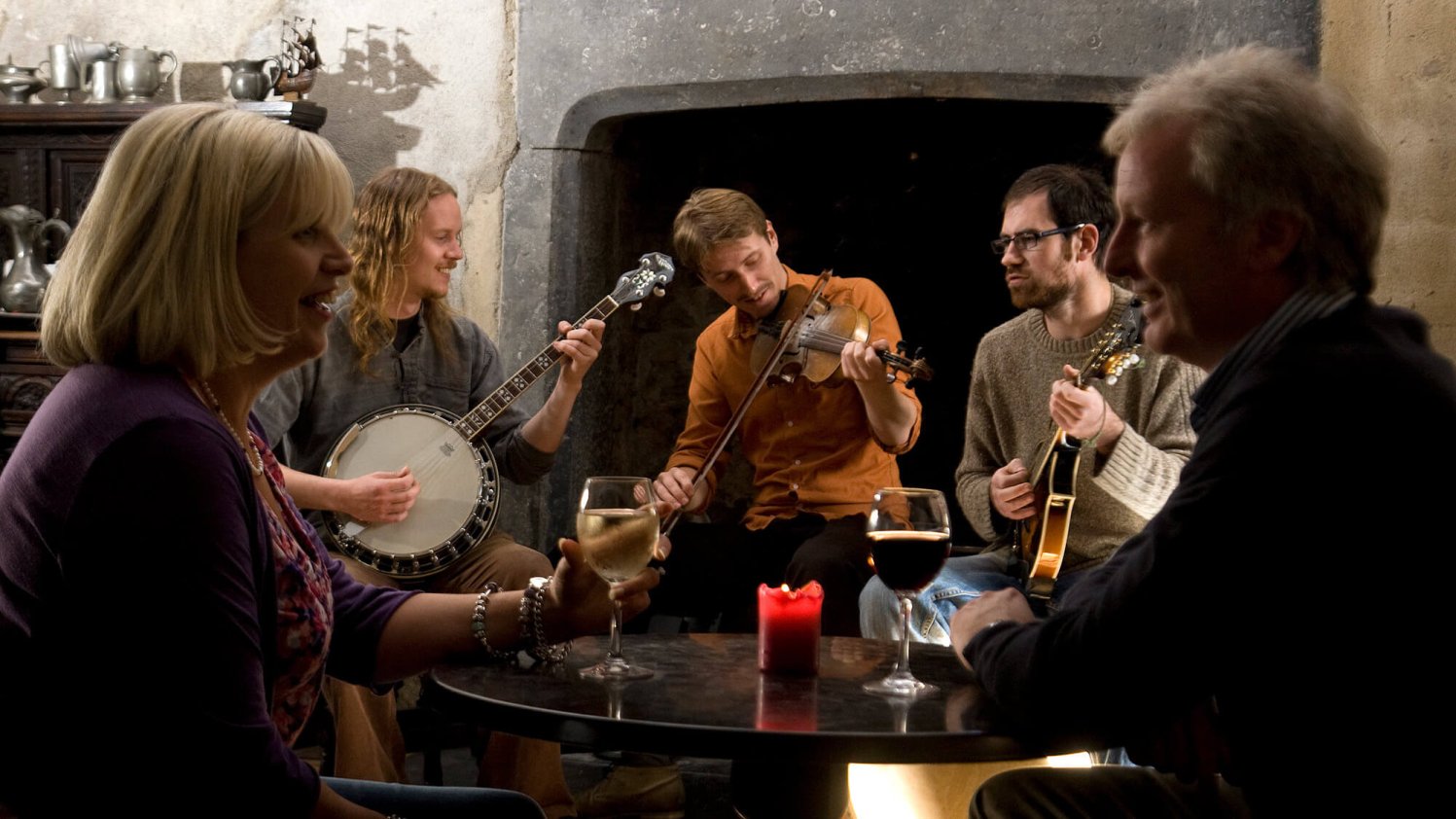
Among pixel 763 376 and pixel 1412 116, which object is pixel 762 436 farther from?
pixel 1412 116

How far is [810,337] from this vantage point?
3.53 m

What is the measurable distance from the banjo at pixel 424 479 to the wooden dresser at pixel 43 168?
3.94ft

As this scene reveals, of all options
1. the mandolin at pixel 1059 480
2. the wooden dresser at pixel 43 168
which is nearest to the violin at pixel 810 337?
the mandolin at pixel 1059 480

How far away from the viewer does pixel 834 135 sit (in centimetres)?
470

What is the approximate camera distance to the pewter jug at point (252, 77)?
4.12 meters

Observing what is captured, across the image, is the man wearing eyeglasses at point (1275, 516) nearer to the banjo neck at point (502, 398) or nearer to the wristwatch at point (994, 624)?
the wristwatch at point (994, 624)

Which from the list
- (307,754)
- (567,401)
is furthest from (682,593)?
(307,754)

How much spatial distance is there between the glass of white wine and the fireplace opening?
2830 mm

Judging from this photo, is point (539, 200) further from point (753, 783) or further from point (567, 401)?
point (753, 783)

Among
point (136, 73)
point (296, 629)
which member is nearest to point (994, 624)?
point (296, 629)

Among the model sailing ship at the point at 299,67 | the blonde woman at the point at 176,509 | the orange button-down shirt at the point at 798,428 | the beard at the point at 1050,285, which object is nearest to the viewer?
the blonde woman at the point at 176,509

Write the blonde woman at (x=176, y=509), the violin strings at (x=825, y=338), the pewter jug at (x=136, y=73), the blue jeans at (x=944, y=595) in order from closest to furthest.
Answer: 1. the blonde woman at (x=176, y=509)
2. the blue jeans at (x=944, y=595)
3. the violin strings at (x=825, y=338)
4. the pewter jug at (x=136, y=73)

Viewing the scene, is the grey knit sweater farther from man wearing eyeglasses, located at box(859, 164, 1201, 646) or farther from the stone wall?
the stone wall

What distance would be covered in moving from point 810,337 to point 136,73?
2.19 meters
